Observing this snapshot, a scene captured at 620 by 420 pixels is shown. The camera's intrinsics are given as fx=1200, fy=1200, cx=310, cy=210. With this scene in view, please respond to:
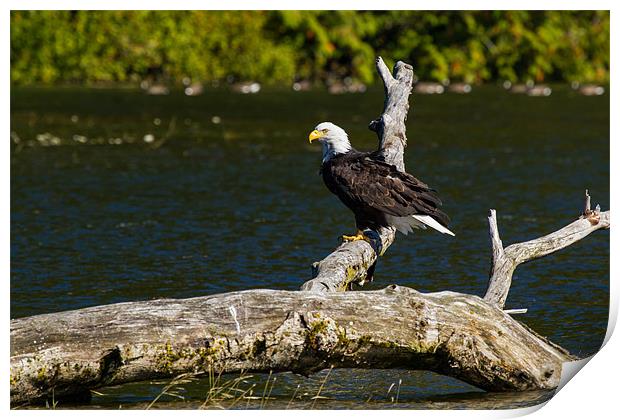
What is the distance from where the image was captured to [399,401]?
22.1 ft

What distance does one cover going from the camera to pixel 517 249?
7453mm

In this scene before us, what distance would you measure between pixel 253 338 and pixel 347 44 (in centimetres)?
2727

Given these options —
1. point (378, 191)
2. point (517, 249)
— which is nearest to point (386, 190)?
point (378, 191)

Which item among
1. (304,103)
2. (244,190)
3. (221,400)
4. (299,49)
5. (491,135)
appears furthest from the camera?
(299,49)

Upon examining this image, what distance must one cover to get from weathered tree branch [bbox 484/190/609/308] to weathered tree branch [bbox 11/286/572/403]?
82 centimetres

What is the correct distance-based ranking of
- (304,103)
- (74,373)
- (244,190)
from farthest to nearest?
(304,103)
(244,190)
(74,373)

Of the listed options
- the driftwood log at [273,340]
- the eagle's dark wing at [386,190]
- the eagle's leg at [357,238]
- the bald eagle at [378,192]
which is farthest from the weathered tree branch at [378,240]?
the driftwood log at [273,340]

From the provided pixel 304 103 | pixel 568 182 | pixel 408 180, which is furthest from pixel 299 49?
pixel 408 180

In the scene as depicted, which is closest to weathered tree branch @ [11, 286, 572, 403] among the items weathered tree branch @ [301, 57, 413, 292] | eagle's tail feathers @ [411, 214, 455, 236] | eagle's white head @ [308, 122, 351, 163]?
weathered tree branch @ [301, 57, 413, 292]

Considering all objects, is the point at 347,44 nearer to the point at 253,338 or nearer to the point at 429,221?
the point at 429,221

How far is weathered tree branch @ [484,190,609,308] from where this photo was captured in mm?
7262

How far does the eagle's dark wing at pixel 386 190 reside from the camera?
310 inches

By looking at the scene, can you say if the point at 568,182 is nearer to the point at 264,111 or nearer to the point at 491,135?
the point at 491,135
